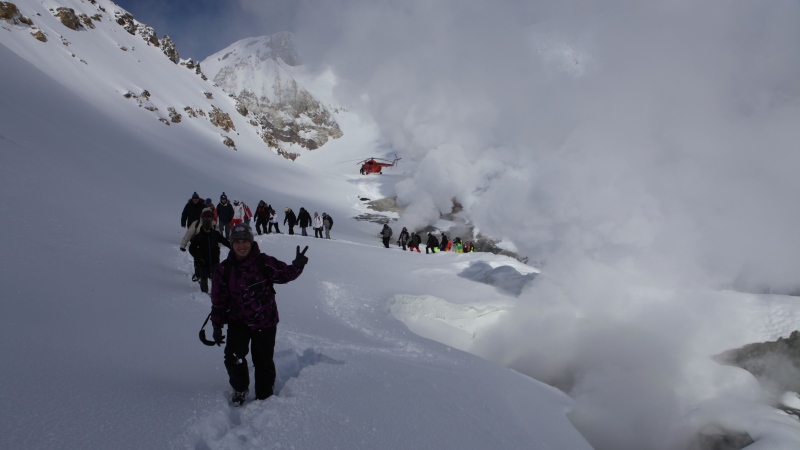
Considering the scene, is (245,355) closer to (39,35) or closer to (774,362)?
(774,362)

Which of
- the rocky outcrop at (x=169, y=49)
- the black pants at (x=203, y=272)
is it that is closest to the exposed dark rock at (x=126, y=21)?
the rocky outcrop at (x=169, y=49)

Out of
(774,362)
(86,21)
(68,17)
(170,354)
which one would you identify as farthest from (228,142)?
(170,354)

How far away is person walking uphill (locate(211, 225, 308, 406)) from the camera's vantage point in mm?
3422

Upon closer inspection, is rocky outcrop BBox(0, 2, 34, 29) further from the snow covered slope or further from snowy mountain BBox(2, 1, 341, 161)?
the snow covered slope

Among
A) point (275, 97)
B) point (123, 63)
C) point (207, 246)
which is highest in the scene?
point (275, 97)

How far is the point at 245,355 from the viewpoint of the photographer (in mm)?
3480

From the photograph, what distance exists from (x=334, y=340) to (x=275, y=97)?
147m

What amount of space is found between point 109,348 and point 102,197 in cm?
944

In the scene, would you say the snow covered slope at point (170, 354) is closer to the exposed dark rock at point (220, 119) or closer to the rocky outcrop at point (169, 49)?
the exposed dark rock at point (220, 119)

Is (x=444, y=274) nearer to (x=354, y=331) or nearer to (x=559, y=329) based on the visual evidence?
(x=559, y=329)

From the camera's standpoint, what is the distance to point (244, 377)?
11.4 feet

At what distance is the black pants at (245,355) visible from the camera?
11.3 ft

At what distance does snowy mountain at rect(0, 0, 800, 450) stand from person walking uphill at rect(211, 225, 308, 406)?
25 cm

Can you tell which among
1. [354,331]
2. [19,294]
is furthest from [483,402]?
[19,294]
